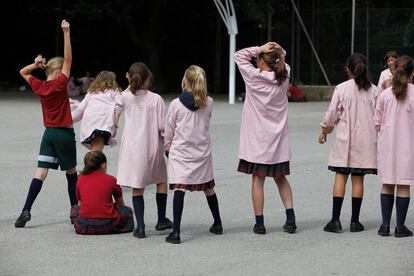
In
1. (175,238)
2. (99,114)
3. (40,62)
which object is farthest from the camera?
(99,114)

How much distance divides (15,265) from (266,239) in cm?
224

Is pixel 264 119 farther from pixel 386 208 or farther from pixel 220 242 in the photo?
pixel 386 208

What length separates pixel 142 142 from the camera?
882 centimetres

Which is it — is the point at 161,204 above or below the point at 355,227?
above

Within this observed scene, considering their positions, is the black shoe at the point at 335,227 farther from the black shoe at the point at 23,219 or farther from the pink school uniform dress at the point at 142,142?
the black shoe at the point at 23,219

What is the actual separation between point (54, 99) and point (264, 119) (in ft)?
6.34

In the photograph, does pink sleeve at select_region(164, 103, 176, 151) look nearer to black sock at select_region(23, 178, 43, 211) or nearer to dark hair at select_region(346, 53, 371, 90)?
black sock at select_region(23, 178, 43, 211)

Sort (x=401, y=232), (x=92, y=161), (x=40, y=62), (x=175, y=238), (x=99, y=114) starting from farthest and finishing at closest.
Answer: (x=99, y=114) → (x=40, y=62) → (x=92, y=161) → (x=401, y=232) → (x=175, y=238)

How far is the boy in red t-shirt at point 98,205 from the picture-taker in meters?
8.80

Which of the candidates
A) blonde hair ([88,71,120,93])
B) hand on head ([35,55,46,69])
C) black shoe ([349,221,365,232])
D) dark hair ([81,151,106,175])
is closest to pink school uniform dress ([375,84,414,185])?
black shoe ([349,221,365,232])

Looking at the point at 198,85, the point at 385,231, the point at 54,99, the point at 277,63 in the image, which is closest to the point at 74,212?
the point at 54,99

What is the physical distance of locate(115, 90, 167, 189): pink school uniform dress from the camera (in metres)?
8.80

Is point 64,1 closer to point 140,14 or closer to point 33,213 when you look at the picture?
point 140,14

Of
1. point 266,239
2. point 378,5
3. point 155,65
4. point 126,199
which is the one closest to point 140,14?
point 155,65
